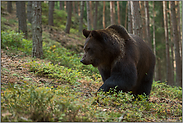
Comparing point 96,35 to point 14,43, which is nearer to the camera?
point 96,35

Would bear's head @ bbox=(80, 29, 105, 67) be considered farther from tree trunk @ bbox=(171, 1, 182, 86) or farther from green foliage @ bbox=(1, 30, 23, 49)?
tree trunk @ bbox=(171, 1, 182, 86)

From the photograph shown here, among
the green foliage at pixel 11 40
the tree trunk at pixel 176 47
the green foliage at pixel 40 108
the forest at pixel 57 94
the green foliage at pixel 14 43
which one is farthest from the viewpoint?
the tree trunk at pixel 176 47

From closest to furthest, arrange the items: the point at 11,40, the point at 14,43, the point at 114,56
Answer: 1. the point at 114,56
2. the point at 11,40
3. the point at 14,43

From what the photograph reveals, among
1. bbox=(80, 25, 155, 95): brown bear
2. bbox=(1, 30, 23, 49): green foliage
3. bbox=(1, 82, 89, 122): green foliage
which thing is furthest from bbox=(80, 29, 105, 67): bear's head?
bbox=(1, 30, 23, 49): green foliage

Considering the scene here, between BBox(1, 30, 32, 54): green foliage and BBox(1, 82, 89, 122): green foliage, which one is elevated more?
BBox(1, 30, 32, 54): green foliage

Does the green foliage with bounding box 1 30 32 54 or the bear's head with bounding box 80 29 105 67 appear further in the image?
the green foliage with bounding box 1 30 32 54

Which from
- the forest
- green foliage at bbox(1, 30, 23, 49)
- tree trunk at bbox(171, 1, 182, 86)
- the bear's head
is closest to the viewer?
the forest

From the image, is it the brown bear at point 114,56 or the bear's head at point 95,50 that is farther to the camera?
the bear's head at point 95,50

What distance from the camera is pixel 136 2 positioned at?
8.97m

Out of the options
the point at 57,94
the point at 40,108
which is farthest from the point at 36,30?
the point at 40,108

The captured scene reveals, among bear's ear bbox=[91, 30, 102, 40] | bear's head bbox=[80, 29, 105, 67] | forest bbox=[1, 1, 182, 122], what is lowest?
forest bbox=[1, 1, 182, 122]

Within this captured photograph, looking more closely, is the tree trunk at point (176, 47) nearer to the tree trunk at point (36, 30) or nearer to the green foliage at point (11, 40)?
the tree trunk at point (36, 30)

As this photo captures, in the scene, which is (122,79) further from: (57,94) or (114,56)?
(57,94)

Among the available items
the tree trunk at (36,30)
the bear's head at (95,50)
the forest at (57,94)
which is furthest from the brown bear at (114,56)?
the tree trunk at (36,30)
